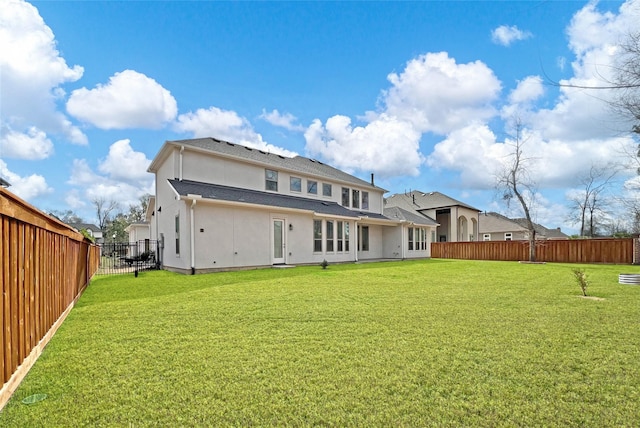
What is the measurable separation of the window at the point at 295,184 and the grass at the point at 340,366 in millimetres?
12113

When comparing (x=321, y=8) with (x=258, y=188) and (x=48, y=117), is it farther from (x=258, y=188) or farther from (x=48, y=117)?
(x=48, y=117)

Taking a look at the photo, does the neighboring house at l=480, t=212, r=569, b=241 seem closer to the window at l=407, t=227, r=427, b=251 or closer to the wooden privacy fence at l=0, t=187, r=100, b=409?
the window at l=407, t=227, r=427, b=251

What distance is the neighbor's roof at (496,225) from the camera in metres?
40.4

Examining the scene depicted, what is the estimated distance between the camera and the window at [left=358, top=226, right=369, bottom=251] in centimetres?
2074

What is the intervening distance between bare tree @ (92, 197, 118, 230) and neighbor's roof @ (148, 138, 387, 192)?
144 ft

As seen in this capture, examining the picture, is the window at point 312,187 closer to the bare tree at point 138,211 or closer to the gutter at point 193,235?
the gutter at point 193,235

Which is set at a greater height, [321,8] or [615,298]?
[321,8]

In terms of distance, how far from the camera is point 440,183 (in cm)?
3434

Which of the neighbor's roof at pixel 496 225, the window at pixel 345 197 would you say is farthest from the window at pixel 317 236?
the neighbor's roof at pixel 496 225

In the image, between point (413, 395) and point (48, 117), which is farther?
point (48, 117)

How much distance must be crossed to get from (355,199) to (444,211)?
14.8 m

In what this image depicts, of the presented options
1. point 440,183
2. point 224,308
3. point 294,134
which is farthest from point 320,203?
point 440,183

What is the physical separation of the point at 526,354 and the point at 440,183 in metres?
33.0

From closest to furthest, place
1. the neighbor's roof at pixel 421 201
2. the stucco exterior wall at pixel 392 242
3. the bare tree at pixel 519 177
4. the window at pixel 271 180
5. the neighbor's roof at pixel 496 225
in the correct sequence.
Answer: the window at pixel 271 180, the bare tree at pixel 519 177, the stucco exterior wall at pixel 392 242, the neighbor's roof at pixel 421 201, the neighbor's roof at pixel 496 225
